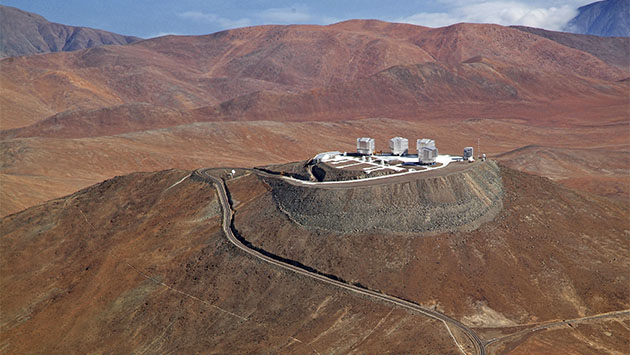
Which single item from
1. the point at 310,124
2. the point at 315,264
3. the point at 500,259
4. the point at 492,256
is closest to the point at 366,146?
the point at 315,264

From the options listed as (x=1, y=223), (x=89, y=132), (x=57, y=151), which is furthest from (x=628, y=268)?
(x=89, y=132)

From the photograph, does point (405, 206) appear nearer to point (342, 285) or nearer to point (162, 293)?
point (342, 285)

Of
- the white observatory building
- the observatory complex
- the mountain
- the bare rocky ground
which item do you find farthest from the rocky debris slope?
the observatory complex

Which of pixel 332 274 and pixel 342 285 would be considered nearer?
pixel 342 285

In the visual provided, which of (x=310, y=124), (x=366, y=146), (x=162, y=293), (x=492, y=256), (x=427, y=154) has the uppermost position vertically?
(x=366, y=146)

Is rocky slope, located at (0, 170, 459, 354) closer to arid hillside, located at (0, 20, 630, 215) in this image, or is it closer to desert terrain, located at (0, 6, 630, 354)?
desert terrain, located at (0, 6, 630, 354)

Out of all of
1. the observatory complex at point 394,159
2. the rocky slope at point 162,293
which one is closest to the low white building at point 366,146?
the observatory complex at point 394,159
